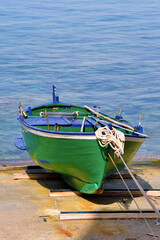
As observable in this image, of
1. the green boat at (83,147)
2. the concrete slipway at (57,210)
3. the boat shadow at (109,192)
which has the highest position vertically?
the green boat at (83,147)

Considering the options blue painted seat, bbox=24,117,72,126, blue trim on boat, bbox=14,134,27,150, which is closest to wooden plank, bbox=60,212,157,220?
blue painted seat, bbox=24,117,72,126

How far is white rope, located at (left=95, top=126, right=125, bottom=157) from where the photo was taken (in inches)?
313

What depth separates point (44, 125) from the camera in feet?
31.9

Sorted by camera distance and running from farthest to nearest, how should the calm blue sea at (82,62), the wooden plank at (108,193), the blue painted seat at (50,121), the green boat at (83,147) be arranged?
the calm blue sea at (82,62), the blue painted seat at (50,121), the wooden plank at (108,193), the green boat at (83,147)

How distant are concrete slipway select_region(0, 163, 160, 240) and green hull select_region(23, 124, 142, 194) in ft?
1.58

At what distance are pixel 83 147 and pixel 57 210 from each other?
4.45 ft

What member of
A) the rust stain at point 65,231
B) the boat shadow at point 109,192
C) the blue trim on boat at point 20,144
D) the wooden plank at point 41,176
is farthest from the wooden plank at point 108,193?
the blue trim on boat at point 20,144

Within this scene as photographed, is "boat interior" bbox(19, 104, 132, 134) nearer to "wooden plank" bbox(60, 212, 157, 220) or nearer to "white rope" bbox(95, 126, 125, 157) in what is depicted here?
"white rope" bbox(95, 126, 125, 157)

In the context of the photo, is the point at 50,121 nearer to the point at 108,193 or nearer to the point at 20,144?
the point at 20,144

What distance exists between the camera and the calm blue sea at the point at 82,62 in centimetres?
1895

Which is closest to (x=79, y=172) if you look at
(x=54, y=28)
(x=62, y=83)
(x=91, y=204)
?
(x=91, y=204)

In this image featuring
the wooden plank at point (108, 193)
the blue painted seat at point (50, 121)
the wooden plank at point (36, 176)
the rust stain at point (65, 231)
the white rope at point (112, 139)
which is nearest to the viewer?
the rust stain at point (65, 231)

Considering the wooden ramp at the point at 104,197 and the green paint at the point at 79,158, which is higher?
the green paint at the point at 79,158

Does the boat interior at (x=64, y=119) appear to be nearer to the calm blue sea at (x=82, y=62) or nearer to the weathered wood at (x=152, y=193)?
the weathered wood at (x=152, y=193)
